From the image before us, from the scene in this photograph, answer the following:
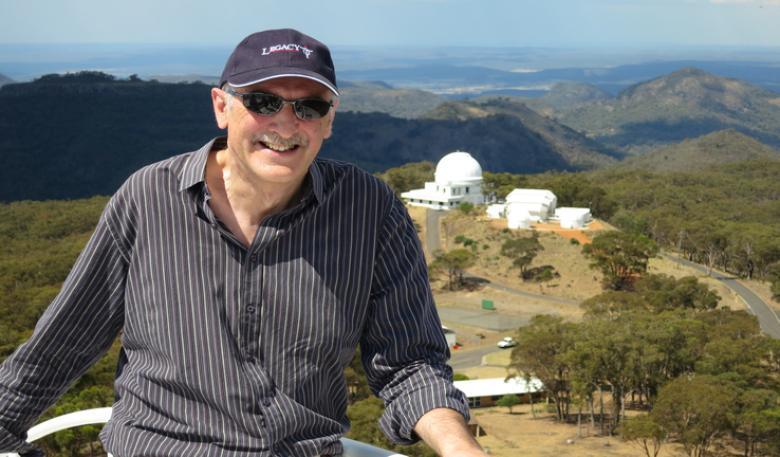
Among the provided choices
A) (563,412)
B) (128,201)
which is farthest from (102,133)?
(128,201)

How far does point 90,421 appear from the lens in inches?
122

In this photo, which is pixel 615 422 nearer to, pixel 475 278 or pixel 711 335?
pixel 711 335

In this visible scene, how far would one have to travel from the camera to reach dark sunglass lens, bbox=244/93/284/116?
105 inches

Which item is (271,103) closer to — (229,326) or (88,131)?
(229,326)

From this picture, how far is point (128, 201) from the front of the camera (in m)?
2.84

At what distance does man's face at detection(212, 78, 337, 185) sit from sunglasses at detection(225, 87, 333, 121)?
0.03 feet

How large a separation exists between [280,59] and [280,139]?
0.26m

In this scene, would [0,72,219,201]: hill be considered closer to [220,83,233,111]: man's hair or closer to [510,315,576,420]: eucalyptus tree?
[510,315,576,420]: eucalyptus tree

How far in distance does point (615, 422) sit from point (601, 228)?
71.6ft

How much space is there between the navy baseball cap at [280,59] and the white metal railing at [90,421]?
1.18 m

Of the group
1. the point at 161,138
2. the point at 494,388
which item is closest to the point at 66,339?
the point at 494,388

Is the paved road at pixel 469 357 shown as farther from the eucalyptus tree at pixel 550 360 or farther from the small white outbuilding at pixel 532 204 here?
the small white outbuilding at pixel 532 204

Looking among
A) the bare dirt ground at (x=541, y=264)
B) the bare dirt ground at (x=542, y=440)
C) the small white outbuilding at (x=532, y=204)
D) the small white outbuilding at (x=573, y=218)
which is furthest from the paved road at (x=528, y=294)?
the bare dirt ground at (x=542, y=440)

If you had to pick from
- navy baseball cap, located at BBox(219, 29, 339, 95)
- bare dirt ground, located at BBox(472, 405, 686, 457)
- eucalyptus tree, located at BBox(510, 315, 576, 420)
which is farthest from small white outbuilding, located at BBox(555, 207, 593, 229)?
navy baseball cap, located at BBox(219, 29, 339, 95)
